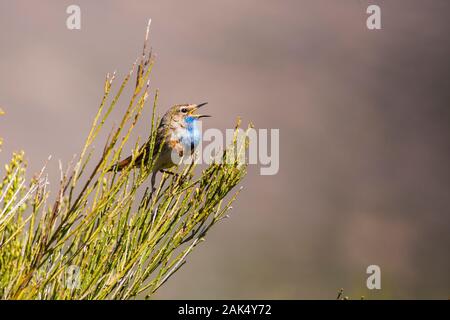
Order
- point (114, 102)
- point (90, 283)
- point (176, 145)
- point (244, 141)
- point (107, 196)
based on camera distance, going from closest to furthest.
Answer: point (114, 102)
point (107, 196)
point (90, 283)
point (244, 141)
point (176, 145)

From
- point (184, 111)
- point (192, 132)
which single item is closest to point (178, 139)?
point (192, 132)

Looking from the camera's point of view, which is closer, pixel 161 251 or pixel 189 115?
pixel 161 251

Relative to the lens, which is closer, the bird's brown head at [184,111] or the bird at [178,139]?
the bird at [178,139]

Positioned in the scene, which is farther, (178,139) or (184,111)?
(184,111)

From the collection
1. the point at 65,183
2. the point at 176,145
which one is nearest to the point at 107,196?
the point at 65,183

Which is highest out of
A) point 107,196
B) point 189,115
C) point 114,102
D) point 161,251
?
point 189,115

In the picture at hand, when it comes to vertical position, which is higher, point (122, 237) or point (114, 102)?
point (114, 102)

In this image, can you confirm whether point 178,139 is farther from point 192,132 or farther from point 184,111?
point 184,111

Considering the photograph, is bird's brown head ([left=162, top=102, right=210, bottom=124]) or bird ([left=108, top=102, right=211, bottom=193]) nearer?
bird ([left=108, top=102, right=211, bottom=193])

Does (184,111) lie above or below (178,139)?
above

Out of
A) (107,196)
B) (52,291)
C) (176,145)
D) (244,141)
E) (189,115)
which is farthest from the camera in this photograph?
(189,115)
